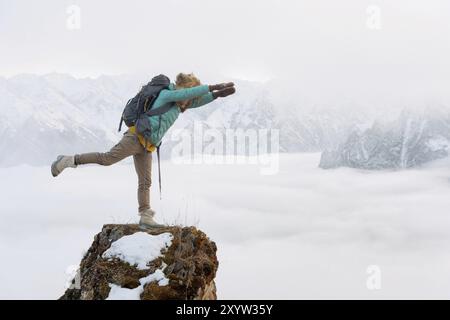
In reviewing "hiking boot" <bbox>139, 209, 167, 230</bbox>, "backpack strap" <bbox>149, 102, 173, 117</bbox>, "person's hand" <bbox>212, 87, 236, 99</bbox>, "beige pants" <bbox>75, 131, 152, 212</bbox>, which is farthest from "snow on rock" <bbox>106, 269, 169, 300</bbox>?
"person's hand" <bbox>212, 87, 236, 99</bbox>

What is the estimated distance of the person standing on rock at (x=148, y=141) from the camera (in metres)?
8.32

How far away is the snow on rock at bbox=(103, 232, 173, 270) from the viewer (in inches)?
314

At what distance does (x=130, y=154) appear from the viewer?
868 centimetres

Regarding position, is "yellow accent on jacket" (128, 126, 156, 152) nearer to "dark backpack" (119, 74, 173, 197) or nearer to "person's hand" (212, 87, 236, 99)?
"dark backpack" (119, 74, 173, 197)

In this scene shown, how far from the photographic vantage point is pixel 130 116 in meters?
8.45

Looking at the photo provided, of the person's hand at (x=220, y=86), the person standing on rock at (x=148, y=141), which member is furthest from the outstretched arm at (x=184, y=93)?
the person's hand at (x=220, y=86)

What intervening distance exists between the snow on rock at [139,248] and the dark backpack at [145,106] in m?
1.83

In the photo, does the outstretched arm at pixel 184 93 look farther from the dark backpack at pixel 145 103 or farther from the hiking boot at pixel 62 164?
the hiking boot at pixel 62 164

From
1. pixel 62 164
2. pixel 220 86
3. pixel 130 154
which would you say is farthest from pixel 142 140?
pixel 220 86

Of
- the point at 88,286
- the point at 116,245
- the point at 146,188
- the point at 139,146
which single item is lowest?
the point at 88,286
